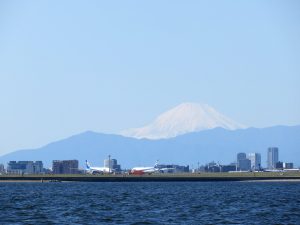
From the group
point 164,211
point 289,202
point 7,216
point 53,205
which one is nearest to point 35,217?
point 7,216

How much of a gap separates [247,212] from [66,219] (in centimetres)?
2131

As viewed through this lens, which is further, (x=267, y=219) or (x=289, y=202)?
(x=289, y=202)

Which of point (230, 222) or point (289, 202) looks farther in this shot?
point (289, 202)

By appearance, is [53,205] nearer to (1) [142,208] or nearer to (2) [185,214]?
(1) [142,208]

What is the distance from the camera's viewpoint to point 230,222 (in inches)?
3438

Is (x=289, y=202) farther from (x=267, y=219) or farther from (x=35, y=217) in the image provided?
(x=35, y=217)

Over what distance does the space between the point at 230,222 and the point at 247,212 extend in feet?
44.6

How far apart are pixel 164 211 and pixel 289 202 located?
88.7 feet

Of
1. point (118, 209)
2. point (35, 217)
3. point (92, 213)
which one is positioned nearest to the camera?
point (35, 217)

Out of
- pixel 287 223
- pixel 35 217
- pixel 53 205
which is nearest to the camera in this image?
pixel 287 223

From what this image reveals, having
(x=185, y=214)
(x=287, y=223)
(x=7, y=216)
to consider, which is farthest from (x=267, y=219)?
(x=7, y=216)

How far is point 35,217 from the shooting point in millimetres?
93312

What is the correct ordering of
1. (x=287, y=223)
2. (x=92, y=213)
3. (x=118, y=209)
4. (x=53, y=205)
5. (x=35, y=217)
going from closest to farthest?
(x=287, y=223) → (x=35, y=217) → (x=92, y=213) → (x=118, y=209) → (x=53, y=205)

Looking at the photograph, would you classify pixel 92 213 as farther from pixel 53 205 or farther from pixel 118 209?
pixel 53 205
